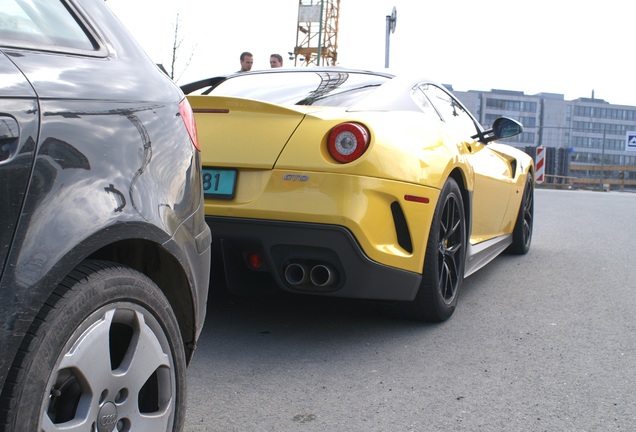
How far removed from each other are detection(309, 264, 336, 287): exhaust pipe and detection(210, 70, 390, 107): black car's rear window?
845mm

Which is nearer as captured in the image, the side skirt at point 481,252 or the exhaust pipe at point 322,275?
the exhaust pipe at point 322,275

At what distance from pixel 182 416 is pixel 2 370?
2.35 ft

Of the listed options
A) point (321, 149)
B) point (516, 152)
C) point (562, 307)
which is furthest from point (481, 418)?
point (516, 152)

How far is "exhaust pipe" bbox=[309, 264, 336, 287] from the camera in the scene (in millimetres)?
3664

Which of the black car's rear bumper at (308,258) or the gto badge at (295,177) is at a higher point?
the gto badge at (295,177)

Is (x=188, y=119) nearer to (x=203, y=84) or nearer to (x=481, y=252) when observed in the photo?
(x=203, y=84)

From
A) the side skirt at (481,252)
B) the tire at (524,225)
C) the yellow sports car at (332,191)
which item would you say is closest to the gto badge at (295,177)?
the yellow sports car at (332,191)

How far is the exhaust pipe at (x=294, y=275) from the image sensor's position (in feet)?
12.1

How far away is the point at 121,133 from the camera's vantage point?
6.48 ft

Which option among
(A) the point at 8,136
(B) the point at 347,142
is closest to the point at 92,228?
(A) the point at 8,136

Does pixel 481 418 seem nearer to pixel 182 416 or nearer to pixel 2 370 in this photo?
pixel 182 416

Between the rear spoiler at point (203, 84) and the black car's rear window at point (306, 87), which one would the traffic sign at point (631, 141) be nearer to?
→ the rear spoiler at point (203, 84)

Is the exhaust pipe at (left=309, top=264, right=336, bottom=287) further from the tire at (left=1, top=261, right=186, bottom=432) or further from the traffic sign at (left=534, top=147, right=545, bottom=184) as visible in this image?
the traffic sign at (left=534, top=147, right=545, bottom=184)

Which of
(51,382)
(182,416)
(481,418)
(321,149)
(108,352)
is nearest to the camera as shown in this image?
(51,382)
